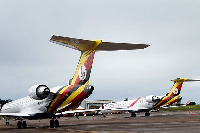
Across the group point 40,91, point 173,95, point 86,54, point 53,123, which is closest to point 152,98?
point 173,95

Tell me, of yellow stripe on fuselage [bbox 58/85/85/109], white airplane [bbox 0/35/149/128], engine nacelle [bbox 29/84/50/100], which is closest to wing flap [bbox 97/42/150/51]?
white airplane [bbox 0/35/149/128]

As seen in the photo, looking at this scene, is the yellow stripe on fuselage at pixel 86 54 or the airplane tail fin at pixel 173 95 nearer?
the yellow stripe on fuselage at pixel 86 54

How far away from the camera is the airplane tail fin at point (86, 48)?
2188cm

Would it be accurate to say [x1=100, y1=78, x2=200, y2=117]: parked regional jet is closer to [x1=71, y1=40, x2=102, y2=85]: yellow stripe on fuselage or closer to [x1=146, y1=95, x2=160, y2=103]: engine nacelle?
[x1=146, y1=95, x2=160, y2=103]: engine nacelle

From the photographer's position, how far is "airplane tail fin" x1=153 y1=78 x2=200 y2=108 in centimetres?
5284

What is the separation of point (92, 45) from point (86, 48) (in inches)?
25.2

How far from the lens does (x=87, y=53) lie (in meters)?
23.1

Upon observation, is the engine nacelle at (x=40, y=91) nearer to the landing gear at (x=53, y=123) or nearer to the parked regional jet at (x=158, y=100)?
the landing gear at (x=53, y=123)

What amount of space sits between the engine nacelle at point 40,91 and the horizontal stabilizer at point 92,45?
397 cm

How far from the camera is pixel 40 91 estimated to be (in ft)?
74.9

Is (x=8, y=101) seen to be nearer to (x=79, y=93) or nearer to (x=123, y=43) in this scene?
(x=79, y=93)

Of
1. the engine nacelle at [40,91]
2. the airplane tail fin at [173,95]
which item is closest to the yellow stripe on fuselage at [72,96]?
the engine nacelle at [40,91]

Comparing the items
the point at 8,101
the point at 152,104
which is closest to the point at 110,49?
the point at 8,101

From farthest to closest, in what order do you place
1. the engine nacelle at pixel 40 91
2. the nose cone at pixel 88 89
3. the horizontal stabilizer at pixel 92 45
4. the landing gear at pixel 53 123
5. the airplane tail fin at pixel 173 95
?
the airplane tail fin at pixel 173 95 → the landing gear at pixel 53 123 → the engine nacelle at pixel 40 91 → the nose cone at pixel 88 89 → the horizontal stabilizer at pixel 92 45
